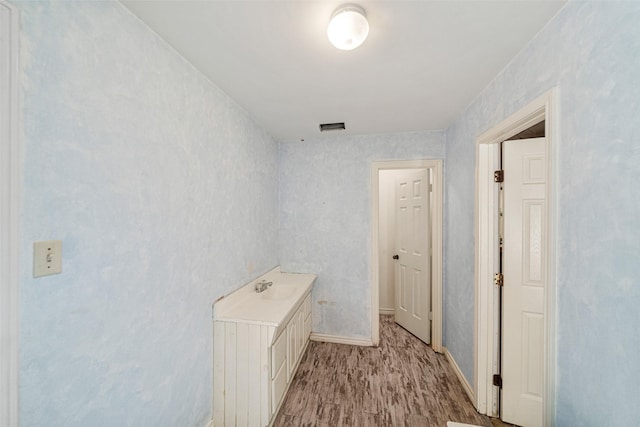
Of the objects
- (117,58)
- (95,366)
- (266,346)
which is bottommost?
(266,346)

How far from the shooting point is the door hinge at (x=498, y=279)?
1799 mm

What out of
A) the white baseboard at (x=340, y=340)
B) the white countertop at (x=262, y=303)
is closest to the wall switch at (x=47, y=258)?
the white countertop at (x=262, y=303)

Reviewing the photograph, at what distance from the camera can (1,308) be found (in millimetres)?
703

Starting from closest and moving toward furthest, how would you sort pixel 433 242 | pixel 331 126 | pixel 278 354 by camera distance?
pixel 278 354 < pixel 331 126 < pixel 433 242

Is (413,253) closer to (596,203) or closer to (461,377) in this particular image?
(461,377)

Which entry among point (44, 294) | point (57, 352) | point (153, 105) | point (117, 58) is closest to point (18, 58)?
point (117, 58)

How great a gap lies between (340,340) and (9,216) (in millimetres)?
2883

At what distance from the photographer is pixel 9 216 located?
28.3 inches

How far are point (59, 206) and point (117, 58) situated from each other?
0.67 m

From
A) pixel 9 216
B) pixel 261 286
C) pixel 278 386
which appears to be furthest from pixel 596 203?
pixel 261 286

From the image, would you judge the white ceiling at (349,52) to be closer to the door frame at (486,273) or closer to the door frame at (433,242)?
the door frame at (486,273)

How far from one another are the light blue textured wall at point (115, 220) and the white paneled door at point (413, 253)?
89.9 inches

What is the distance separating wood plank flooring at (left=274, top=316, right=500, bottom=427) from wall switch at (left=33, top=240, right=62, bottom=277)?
175 centimetres

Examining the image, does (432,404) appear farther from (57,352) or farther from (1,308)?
(1,308)
